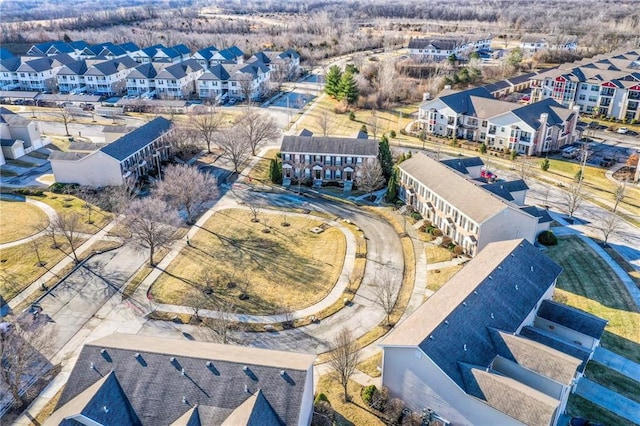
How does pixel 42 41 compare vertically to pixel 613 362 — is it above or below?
above

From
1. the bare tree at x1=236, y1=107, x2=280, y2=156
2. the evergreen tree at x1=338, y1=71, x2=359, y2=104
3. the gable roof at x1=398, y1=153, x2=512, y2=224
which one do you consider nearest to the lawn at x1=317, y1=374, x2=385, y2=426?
the gable roof at x1=398, y1=153, x2=512, y2=224

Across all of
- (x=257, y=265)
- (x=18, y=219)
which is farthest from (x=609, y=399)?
(x=18, y=219)

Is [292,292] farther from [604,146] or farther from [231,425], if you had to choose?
[604,146]

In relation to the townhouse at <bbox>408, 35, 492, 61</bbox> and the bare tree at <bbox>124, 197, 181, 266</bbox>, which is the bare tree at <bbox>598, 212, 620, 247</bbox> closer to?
the bare tree at <bbox>124, 197, 181, 266</bbox>

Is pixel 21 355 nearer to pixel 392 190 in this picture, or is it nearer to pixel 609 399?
pixel 609 399

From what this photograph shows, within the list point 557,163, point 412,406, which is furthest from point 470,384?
point 557,163
